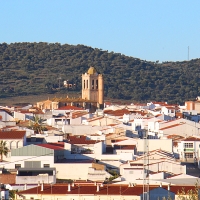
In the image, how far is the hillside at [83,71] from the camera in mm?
156750

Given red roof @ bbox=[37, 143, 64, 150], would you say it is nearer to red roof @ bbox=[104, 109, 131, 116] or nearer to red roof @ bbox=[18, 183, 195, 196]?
red roof @ bbox=[18, 183, 195, 196]

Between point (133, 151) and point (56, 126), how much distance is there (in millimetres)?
20751

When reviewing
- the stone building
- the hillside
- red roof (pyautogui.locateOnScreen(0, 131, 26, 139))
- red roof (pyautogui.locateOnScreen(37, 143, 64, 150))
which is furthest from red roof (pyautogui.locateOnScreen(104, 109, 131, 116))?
the hillside

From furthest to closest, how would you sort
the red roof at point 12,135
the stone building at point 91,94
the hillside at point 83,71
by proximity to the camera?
the hillside at point 83,71, the stone building at point 91,94, the red roof at point 12,135

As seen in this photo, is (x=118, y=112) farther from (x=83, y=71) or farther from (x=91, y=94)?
(x=83, y=71)

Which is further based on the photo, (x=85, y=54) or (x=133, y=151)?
(x=85, y=54)

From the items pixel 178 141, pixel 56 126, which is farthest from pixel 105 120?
pixel 178 141

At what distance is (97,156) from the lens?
63.7 m

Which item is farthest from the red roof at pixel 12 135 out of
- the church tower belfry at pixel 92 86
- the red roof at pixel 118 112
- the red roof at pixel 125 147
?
the church tower belfry at pixel 92 86

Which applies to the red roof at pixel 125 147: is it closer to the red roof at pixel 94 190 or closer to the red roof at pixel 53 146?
the red roof at pixel 53 146

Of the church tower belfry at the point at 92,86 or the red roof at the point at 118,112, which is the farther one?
the church tower belfry at the point at 92,86

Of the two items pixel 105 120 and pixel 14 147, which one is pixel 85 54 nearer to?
pixel 105 120

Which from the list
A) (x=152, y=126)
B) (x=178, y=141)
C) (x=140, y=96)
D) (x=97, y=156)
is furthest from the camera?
(x=140, y=96)

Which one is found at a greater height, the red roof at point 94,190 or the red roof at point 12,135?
the red roof at point 12,135
